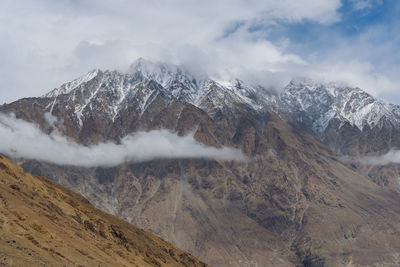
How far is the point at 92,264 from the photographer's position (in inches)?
4722

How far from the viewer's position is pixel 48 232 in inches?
4847

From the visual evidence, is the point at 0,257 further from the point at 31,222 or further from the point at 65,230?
the point at 65,230

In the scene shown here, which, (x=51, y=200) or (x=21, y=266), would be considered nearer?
(x=21, y=266)

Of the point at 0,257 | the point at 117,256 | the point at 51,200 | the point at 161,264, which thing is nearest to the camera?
the point at 0,257

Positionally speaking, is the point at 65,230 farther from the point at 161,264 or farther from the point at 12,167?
the point at 161,264

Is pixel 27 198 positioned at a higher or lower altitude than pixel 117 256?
higher

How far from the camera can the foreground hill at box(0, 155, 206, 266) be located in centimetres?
10456

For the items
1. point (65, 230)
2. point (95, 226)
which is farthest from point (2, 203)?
point (95, 226)

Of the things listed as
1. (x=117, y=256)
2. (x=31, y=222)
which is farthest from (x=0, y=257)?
(x=117, y=256)

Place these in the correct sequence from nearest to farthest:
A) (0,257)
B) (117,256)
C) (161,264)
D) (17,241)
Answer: (0,257)
(17,241)
(117,256)
(161,264)

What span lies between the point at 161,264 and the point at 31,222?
271 feet

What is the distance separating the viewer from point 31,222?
122 m

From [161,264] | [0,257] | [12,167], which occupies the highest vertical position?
[12,167]

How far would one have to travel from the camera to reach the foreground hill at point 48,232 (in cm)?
10456
